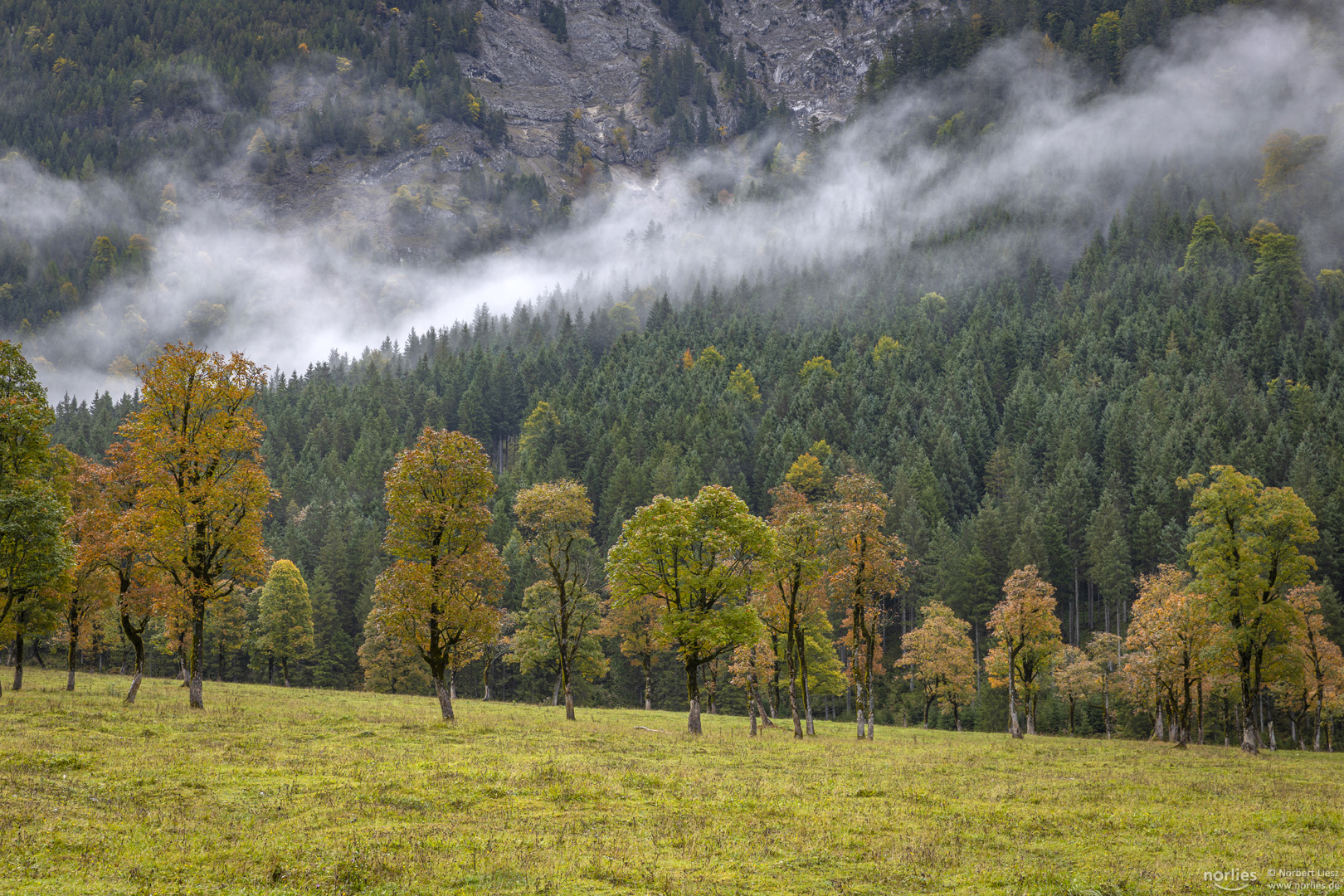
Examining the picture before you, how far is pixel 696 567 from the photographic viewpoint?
4744 cm

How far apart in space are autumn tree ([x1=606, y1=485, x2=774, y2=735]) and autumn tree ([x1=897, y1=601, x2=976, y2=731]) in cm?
3351

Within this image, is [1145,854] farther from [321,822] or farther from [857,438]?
[857,438]

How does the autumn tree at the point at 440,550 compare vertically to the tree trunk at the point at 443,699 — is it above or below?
above

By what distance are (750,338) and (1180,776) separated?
16749 cm

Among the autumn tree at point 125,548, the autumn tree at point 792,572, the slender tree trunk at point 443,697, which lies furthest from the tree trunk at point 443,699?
the autumn tree at point 792,572

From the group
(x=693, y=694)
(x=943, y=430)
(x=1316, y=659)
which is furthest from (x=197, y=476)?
(x=943, y=430)

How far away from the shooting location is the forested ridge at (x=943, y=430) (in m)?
98.4

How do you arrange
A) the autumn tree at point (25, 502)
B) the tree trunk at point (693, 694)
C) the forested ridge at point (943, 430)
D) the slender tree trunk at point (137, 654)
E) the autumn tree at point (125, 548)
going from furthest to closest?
the forested ridge at point (943, 430) < the tree trunk at point (693, 694) < the slender tree trunk at point (137, 654) < the autumn tree at point (125, 548) < the autumn tree at point (25, 502)

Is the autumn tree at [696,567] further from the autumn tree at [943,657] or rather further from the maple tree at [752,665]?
the autumn tree at [943,657]

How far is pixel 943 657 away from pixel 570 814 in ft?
198

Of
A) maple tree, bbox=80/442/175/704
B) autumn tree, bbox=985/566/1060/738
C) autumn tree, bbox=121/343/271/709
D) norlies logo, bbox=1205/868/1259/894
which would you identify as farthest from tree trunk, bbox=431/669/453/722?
autumn tree, bbox=985/566/1060/738

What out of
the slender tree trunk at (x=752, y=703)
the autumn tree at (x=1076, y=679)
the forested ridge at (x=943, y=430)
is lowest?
the autumn tree at (x=1076, y=679)

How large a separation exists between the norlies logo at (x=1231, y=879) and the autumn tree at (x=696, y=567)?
2737 cm

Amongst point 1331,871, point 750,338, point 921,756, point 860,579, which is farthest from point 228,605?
point 750,338
